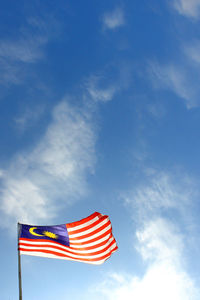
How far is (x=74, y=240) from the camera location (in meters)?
24.0

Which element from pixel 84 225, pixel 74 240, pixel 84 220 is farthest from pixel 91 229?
pixel 74 240

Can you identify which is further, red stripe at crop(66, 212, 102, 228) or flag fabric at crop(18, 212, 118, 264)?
red stripe at crop(66, 212, 102, 228)

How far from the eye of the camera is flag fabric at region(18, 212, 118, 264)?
21.4 meters

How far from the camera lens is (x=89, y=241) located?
24547 mm

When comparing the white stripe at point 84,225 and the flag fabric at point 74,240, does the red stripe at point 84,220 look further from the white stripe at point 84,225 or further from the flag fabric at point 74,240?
the white stripe at point 84,225

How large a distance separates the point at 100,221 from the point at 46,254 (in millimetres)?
6093

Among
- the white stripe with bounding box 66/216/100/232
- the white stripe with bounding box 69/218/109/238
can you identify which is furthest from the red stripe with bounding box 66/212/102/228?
the white stripe with bounding box 69/218/109/238

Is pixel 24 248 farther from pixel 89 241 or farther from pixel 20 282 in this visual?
pixel 89 241

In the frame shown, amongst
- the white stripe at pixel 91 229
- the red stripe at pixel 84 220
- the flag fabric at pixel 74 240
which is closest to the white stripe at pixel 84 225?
the flag fabric at pixel 74 240

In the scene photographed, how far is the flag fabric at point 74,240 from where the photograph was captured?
70.2 feet

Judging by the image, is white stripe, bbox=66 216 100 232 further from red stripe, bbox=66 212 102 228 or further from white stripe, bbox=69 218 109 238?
white stripe, bbox=69 218 109 238

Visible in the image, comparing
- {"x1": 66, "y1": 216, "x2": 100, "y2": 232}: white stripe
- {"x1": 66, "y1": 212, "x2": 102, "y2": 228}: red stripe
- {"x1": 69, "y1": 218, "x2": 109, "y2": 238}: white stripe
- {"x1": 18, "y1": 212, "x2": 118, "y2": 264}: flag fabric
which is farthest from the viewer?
{"x1": 66, "y1": 212, "x2": 102, "y2": 228}: red stripe

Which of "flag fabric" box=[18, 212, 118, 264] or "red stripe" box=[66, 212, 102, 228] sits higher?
"red stripe" box=[66, 212, 102, 228]

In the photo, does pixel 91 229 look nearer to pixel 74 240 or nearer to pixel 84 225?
pixel 84 225
